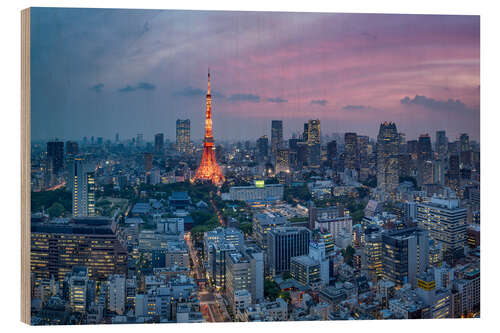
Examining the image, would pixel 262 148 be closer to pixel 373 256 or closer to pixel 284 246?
pixel 284 246

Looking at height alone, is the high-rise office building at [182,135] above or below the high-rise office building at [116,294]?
above

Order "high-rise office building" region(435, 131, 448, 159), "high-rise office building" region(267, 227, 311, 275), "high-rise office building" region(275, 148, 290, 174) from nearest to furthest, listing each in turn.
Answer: "high-rise office building" region(267, 227, 311, 275) < "high-rise office building" region(435, 131, 448, 159) < "high-rise office building" region(275, 148, 290, 174)

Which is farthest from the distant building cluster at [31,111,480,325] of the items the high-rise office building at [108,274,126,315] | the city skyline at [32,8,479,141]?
the city skyline at [32,8,479,141]

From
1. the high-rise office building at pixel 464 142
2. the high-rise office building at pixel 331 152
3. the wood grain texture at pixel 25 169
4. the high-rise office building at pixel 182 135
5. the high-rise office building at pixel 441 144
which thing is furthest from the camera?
the high-rise office building at pixel 331 152

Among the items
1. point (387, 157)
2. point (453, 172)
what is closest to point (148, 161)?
point (387, 157)

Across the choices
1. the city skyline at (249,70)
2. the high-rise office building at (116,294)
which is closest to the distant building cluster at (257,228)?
the high-rise office building at (116,294)

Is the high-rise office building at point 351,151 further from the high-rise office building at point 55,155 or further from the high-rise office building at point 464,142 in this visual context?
the high-rise office building at point 55,155

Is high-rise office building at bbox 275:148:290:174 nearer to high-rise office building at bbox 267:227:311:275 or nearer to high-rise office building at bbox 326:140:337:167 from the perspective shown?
high-rise office building at bbox 326:140:337:167
